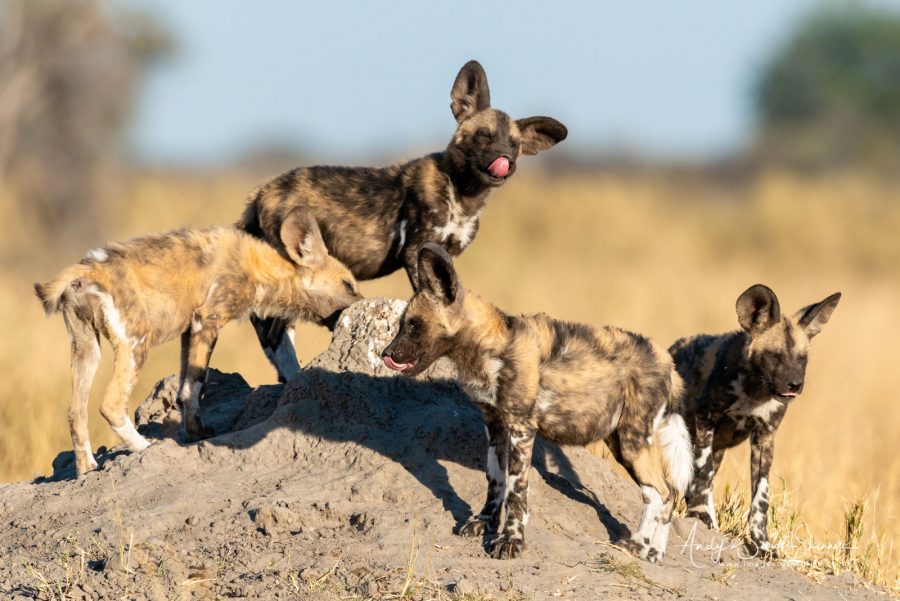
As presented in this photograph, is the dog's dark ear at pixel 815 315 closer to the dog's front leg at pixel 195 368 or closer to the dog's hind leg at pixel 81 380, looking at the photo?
the dog's front leg at pixel 195 368

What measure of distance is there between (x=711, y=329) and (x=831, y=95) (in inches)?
1342

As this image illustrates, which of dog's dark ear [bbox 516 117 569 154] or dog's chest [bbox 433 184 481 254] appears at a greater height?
dog's dark ear [bbox 516 117 569 154]

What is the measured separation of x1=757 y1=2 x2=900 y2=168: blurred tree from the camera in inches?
1650

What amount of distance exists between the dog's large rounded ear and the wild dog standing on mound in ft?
0.50

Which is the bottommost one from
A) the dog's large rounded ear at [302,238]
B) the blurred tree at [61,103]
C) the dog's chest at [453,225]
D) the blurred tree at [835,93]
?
the dog's large rounded ear at [302,238]

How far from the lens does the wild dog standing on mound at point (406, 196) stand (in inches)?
279

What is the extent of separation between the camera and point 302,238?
23.6ft

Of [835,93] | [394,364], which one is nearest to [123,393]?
[394,364]

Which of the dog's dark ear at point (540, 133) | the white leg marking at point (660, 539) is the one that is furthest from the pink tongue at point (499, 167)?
the white leg marking at point (660, 539)

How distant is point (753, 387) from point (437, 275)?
6.35 feet

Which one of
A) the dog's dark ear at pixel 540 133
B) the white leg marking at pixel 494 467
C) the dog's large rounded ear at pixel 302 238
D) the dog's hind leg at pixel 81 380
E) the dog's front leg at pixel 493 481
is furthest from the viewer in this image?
the dog's dark ear at pixel 540 133

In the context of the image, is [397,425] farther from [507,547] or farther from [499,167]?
[499,167]

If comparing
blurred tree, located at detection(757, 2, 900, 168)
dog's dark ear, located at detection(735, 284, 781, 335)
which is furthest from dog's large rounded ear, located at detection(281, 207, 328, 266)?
blurred tree, located at detection(757, 2, 900, 168)

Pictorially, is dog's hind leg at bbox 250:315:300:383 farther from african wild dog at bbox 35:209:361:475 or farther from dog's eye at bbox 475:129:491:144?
dog's eye at bbox 475:129:491:144
